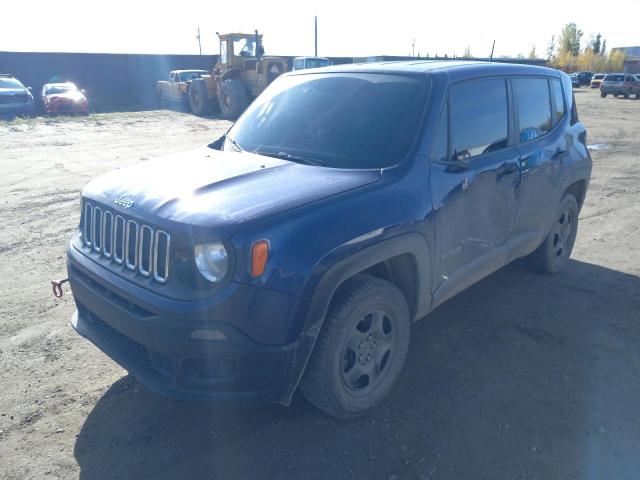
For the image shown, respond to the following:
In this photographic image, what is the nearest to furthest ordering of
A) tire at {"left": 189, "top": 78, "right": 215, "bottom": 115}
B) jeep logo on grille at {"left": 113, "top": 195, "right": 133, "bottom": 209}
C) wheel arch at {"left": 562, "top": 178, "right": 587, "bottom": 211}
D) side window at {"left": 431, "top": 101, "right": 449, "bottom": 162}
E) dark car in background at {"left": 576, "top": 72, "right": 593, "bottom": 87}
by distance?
jeep logo on grille at {"left": 113, "top": 195, "right": 133, "bottom": 209} → side window at {"left": 431, "top": 101, "right": 449, "bottom": 162} → wheel arch at {"left": 562, "top": 178, "right": 587, "bottom": 211} → tire at {"left": 189, "top": 78, "right": 215, "bottom": 115} → dark car in background at {"left": 576, "top": 72, "right": 593, "bottom": 87}

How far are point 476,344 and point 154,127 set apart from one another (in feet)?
56.1

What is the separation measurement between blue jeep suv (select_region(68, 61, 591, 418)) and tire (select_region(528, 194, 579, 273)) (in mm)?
701

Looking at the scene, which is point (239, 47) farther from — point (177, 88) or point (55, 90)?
point (55, 90)

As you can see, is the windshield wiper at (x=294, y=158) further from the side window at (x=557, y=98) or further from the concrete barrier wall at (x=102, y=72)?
the concrete barrier wall at (x=102, y=72)

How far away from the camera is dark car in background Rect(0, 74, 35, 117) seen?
21.0 metres

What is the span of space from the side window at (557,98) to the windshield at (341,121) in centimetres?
194

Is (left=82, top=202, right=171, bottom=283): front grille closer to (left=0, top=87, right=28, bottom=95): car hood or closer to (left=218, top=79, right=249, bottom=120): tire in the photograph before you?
(left=218, top=79, right=249, bottom=120): tire

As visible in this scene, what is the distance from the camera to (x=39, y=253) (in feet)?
19.0

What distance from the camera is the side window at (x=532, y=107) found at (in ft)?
13.9

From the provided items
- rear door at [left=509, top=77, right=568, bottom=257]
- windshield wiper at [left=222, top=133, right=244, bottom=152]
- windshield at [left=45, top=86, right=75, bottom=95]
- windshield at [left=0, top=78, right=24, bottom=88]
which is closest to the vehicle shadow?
rear door at [left=509, top=77, right=568, bottom=257]

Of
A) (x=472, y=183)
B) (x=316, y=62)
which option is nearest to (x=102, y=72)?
(x=316, y=62)

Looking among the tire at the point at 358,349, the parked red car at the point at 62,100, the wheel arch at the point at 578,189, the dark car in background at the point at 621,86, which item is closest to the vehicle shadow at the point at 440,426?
the tire at the point at 358,349

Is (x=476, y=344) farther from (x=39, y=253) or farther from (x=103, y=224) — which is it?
(x=39, y=253)

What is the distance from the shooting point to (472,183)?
11.6 ft
